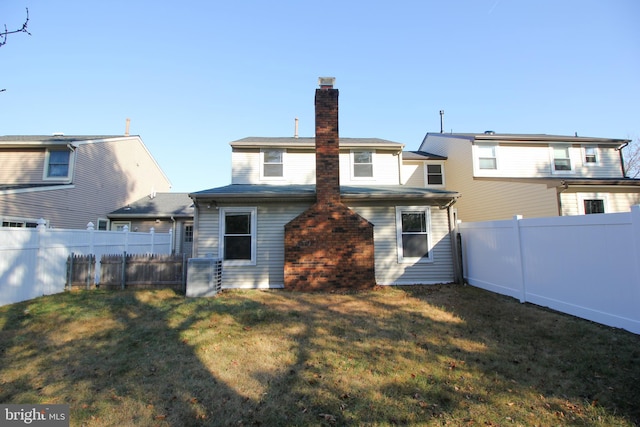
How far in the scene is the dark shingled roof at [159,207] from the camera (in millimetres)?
17453

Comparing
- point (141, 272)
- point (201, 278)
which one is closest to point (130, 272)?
point (141, 272)

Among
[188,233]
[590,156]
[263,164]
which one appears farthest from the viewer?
[188,233]

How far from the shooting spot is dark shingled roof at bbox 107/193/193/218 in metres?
17.5

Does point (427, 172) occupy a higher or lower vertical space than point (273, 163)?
higher

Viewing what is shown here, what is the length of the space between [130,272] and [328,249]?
6.22m

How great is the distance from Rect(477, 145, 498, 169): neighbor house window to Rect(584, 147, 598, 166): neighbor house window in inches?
201

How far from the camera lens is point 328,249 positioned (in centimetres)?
880

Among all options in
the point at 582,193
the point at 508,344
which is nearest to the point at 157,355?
the point at 508,344

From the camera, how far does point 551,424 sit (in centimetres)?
299

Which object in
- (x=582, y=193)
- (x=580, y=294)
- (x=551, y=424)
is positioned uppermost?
(x=582, y=193)

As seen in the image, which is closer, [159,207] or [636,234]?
[636,234]

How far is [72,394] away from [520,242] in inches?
341

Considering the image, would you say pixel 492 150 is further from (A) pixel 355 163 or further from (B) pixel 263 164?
(B) pixel 263 164

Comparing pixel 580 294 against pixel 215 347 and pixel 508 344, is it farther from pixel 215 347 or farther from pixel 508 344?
pixel 215 347
